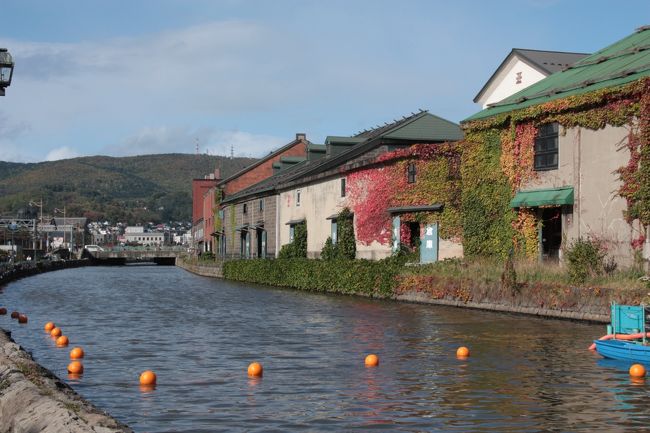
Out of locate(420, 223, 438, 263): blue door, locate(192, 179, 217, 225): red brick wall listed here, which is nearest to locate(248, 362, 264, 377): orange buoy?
locate(420, 223, 438, 263): blue door

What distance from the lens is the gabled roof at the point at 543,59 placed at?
172ft

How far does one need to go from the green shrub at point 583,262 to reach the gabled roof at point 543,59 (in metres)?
26.6

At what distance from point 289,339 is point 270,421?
9795 millimetres

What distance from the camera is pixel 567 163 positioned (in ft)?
103

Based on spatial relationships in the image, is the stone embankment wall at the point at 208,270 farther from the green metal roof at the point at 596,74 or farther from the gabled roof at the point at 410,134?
the green metal roof at the point at 596,74

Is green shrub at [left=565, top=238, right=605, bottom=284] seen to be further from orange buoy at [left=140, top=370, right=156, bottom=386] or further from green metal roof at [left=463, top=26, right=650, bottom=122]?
orange buoy at [left=140, top=370, right=156, bottom=386]

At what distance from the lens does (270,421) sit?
1148cm

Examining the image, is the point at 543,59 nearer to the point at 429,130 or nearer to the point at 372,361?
the point at 429,130

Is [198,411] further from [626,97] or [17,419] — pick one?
[626,97]

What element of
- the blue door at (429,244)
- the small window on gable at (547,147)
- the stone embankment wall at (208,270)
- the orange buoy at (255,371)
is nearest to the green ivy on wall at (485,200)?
the small window on gable at (547,147)

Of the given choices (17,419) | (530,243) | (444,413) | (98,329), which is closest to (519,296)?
(530,243)

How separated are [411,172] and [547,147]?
10.3 m

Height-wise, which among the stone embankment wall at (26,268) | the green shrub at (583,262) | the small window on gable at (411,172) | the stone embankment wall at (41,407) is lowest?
the stone embankment wall at (26,268)

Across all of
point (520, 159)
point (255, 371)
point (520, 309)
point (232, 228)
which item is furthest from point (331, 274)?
point (232, 228)
